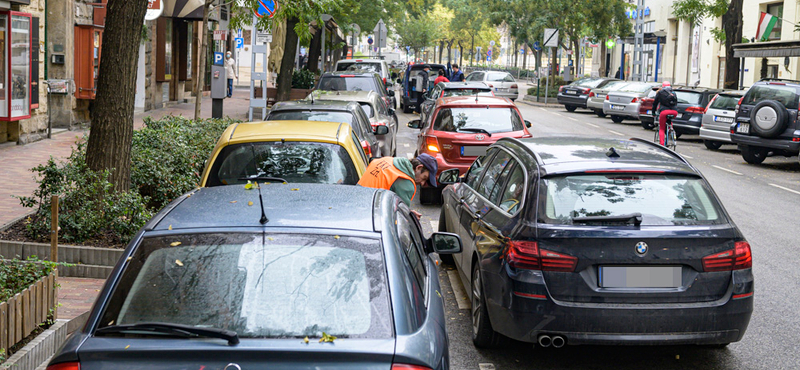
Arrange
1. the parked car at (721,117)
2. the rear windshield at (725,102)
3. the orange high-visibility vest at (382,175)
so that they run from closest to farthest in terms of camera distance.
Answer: the orange high-visibility vest at (382,175)
the parked car at (721,117)
the rear windshield at (725,102)

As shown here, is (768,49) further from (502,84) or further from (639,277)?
(639,277)

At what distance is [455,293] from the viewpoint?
7.54 metres

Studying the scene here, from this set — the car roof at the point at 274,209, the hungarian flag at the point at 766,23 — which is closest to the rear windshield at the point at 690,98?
the hungarian flag at the point at 766,23

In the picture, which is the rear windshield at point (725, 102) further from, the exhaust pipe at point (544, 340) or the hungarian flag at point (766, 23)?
the exhaust pipe at point (544, 340)

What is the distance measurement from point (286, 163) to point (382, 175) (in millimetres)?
917

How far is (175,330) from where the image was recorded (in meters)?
3.14

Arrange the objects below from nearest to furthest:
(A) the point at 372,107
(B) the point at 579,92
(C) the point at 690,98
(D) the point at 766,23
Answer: (A) the point at 372,107, (C) the point at 690,98, (D) the point at 766,23, (B) the point at 579,92

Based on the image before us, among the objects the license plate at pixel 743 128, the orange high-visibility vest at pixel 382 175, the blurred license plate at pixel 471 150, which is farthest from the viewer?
the license plate at pixel 743 128

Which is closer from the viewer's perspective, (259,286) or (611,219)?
(259,286)

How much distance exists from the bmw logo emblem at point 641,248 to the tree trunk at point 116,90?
16.9ft

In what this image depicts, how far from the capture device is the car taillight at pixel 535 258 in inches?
205

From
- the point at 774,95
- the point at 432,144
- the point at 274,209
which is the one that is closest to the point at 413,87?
the point at 774,95

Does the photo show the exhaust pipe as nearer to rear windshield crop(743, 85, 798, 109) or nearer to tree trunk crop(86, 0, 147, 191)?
tree trunk crop(86, 0, 147, 191)

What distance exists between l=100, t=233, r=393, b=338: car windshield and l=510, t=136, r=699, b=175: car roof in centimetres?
251
